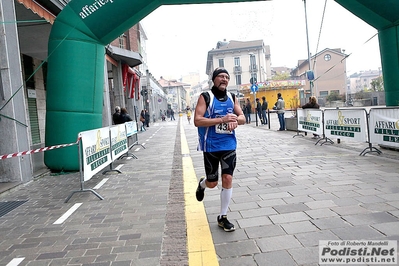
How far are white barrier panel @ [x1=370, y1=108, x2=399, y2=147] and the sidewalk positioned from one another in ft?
1.79

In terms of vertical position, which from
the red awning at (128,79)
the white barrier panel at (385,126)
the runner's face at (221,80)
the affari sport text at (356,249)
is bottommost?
the affari sport text at (356,249)

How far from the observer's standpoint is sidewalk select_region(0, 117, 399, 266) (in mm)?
3131

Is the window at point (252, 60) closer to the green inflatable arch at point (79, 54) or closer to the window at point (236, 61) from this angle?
the window at point (236, 61)

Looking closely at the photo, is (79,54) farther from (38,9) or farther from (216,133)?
(216,133)

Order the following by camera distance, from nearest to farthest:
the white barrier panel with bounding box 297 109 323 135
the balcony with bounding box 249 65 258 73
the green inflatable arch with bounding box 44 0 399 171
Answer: the green inflatable arch with bounding box 44 0 399 171 → the white barrier panel with bounding box 297 109 323 135 → the balcony with bounding box 249 65 258 73

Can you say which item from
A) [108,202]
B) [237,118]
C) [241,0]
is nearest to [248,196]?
[237,118]

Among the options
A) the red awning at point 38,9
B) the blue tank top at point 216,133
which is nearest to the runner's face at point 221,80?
the blue tank top at point 216,133

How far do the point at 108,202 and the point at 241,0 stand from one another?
20.6 feet

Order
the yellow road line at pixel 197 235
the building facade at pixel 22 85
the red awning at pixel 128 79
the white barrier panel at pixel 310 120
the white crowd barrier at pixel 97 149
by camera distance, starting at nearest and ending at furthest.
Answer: the yellow road line at pixel 197 235 → the white crowd barrier at pixel 97 149 → the building facade at pixel 22 85 → the white barrier panel at pixel 310 120 → the red awning at pixel 128 79

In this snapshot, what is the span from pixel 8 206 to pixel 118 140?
3519 millimetres

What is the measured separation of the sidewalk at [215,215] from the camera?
123 inches

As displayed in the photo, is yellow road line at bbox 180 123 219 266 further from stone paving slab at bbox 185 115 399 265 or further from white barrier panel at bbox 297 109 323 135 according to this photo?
white barrier panel at bbox 297 109 323 135

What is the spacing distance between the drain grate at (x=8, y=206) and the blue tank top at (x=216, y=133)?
3.40m

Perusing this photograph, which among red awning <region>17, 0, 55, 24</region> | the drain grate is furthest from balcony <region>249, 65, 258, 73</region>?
the drain grate
